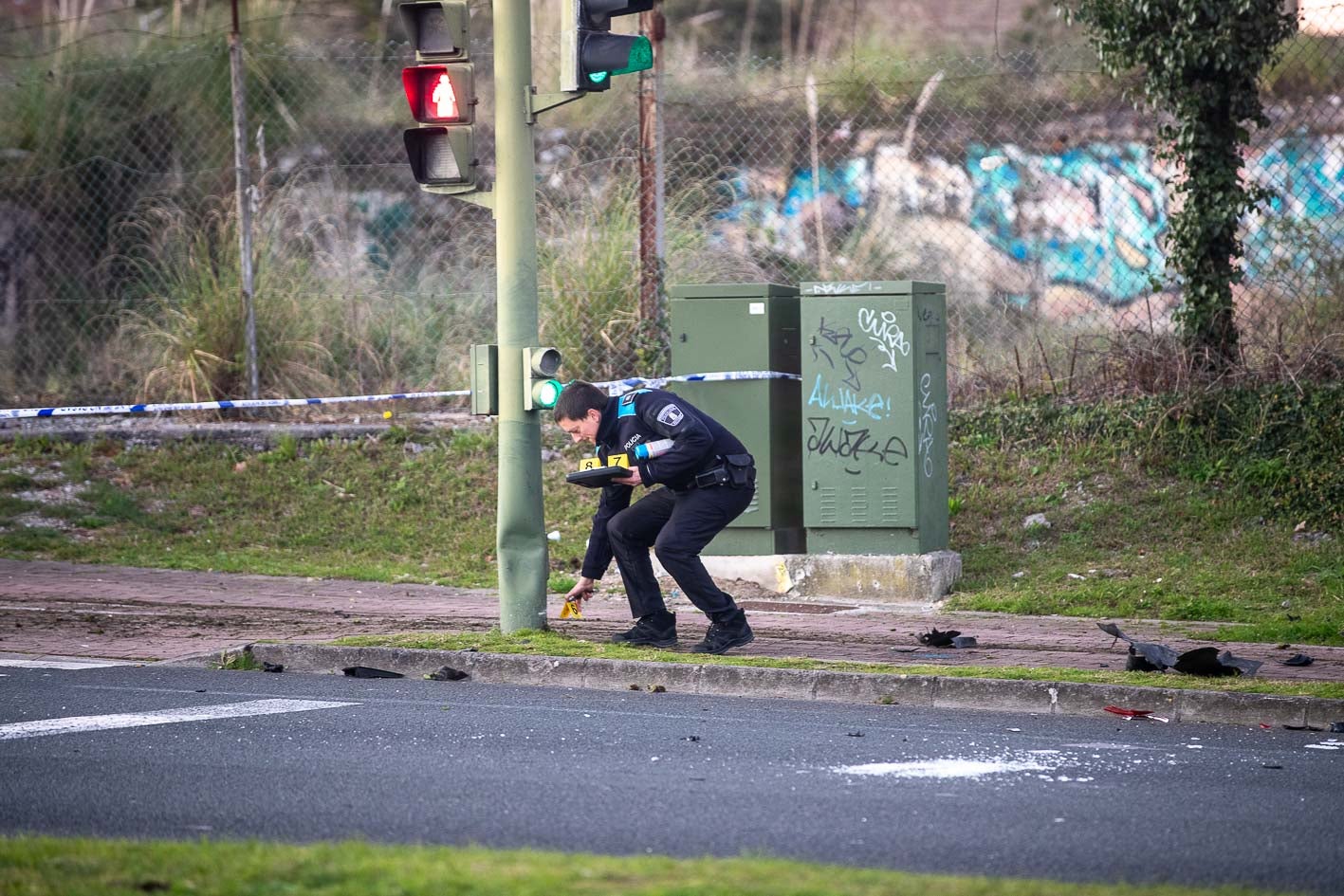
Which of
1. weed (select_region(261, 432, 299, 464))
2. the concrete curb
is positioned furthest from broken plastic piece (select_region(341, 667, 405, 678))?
weed (select_region(261, 432, 299, 464))

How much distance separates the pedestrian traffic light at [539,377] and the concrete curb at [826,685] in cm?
133

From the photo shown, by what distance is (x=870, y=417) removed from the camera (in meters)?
11.8

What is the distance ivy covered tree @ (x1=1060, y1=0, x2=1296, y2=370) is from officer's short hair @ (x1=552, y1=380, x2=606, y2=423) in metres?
5.72

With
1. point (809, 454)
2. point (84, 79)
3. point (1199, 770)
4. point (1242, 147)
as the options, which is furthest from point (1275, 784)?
point (84, 79)

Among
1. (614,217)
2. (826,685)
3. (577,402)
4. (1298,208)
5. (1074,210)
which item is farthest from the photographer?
(1074,210)

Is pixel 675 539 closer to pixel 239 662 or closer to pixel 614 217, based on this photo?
pixel 239 662

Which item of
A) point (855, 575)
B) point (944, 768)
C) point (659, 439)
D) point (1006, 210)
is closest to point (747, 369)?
point (855, 575)

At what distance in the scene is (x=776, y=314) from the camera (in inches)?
478

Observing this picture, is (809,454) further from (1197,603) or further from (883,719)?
(883,719)

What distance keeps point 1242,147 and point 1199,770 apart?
8958mm

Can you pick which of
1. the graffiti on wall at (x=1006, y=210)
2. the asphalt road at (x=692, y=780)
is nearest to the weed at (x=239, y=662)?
the asphalt road at (x=692, y=780)

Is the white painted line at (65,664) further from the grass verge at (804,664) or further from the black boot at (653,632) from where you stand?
the black boot at (653,632)

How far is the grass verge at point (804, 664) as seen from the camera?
8039 mm

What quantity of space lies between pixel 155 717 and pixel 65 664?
2033mm
